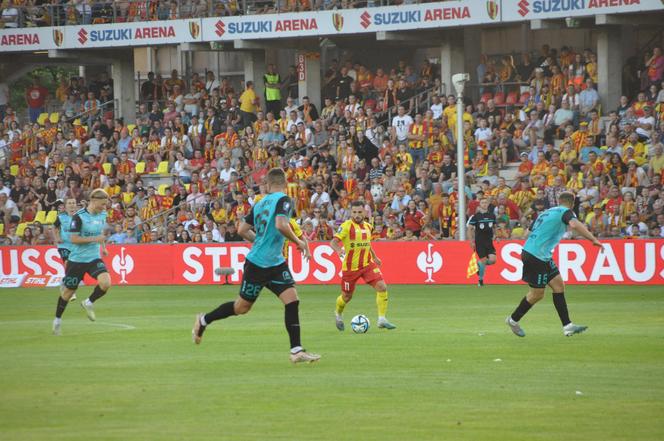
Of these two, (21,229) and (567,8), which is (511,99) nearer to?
(567,8)

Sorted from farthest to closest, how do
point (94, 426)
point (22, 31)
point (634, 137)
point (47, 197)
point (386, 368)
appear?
1. point (22, 31)
2. point (47, 197)
3. point (634, 137)
4. point (386, 368)
5. point (94, 426)

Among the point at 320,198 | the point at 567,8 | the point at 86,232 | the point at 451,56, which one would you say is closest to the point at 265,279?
the point at 86,232

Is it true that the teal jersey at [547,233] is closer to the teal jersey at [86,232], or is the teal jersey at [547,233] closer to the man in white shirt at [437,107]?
the teal jersey at [86,232]

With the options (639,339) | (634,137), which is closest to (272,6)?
(634,137)

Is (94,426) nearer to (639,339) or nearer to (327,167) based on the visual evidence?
(639,339)

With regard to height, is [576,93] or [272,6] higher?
[272,6]

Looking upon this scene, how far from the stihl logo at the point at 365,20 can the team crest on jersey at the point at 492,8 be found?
13.0 feet

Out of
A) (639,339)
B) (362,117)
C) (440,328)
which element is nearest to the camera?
(639,339)

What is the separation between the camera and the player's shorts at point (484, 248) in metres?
26.6

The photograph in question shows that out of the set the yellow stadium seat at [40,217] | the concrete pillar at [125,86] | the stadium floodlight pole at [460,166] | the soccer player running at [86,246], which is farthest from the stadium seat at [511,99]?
the soccer player running at [86,246]

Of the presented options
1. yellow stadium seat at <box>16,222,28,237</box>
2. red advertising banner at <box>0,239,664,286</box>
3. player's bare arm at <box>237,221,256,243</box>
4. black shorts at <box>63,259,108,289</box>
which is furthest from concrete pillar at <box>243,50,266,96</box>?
player's bare arm at <box>237,221,256,243</box>

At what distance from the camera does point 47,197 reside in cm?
3744

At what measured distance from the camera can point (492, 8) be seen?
1325 inches

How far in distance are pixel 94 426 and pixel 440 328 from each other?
8758 mm
